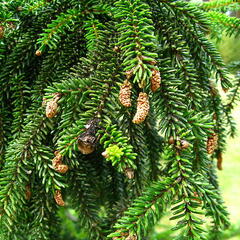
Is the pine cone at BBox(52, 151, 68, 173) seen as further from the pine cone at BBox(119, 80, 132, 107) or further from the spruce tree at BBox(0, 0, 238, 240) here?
the pine cone at BBox(119, 80, 132, 107)

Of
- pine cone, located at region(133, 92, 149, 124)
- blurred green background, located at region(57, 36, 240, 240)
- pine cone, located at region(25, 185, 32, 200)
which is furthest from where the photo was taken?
blurred green background, located at region(57, 36, 240, 240)

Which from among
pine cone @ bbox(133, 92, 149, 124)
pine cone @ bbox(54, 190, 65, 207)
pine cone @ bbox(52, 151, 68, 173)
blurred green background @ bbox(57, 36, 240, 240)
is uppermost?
pine cone @ bbox(133, 92, 149, 124)

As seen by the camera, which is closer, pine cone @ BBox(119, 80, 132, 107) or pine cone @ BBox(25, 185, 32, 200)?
pine cone @ BBox(119, 80, 132, 107)

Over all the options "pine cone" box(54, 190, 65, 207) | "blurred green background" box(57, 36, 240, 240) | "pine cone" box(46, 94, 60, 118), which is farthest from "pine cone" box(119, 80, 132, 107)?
"blurred green background" box(57, 36, 240, 240)

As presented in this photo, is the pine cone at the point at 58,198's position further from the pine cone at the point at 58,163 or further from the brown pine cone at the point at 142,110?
the brown pine cone at the point at 142,110

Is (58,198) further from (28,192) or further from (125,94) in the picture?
(125,94)

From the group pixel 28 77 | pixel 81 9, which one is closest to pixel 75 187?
pixel 28 77


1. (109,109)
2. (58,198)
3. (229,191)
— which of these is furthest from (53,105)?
(229,191)

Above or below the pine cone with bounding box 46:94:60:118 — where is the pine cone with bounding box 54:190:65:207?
below

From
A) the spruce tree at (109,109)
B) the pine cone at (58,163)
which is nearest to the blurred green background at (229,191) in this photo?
the spruce tree at (109,109)
